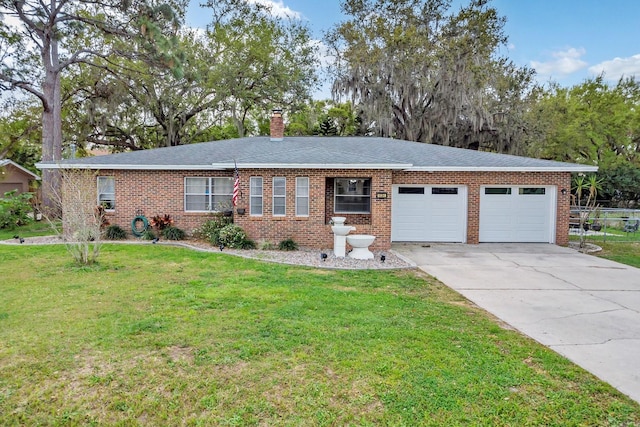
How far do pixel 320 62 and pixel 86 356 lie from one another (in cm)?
2362

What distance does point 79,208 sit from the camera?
803 centimetres

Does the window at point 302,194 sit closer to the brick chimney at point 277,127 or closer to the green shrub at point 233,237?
the green shrub at point 233,237

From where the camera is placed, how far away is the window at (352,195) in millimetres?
12461

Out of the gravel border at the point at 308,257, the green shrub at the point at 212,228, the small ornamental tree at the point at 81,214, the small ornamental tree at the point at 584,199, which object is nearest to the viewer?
the small ornamental tree at the point at 81,214

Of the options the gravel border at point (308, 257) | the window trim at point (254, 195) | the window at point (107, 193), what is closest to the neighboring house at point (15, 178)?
the window at point (107, 193)

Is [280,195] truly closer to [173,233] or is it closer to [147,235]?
[173,233]

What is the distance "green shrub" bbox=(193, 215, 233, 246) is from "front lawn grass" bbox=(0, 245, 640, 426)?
15.4ft

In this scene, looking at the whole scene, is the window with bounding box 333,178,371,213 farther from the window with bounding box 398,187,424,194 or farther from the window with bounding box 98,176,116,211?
the window with bounding box 98,176,116,211

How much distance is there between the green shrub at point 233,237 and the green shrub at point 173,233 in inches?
71.6

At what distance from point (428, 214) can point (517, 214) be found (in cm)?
289

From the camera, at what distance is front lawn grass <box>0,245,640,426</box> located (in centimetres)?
307

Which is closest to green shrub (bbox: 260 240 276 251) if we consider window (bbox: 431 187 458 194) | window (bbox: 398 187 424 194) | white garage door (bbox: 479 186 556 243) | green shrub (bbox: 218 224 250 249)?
green shrub (bbox: 218 224 250 249)

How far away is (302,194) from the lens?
440 inches

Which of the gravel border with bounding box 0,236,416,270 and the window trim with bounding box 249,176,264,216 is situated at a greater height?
the window trim with bounding box 249,176,264,216
